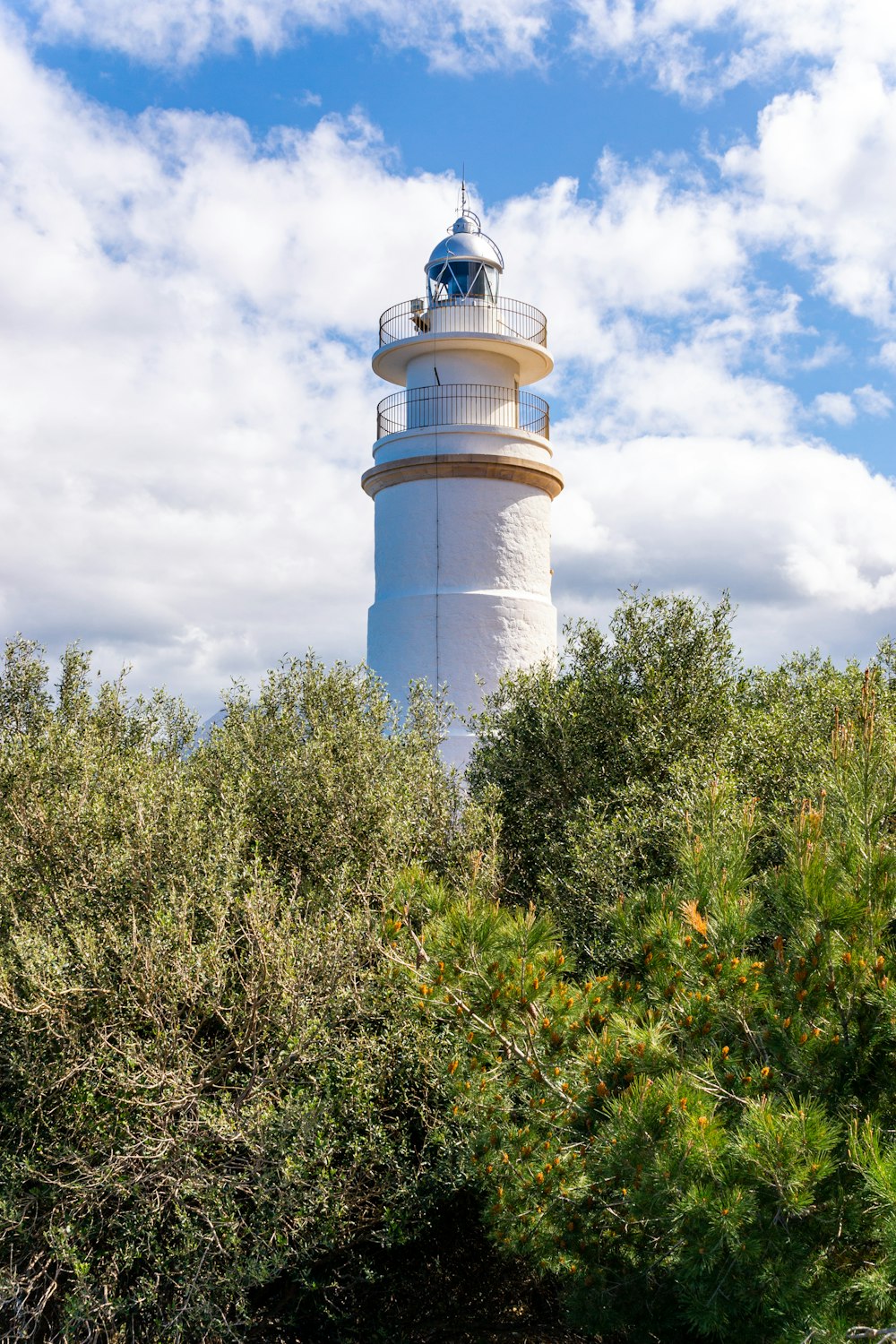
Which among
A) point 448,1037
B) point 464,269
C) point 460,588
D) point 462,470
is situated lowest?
point 448,1037

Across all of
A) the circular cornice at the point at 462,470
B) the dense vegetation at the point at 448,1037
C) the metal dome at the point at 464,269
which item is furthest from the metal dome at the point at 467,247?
the dense vegetation at the point at 448,1037

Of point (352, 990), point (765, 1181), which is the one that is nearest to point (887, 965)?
point (765, 1181)

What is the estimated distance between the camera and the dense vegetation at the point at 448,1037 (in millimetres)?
5438

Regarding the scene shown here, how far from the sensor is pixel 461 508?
2273 cm

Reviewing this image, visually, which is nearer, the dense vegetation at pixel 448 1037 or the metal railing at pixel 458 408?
the dense vegetation at pixel 448 1037

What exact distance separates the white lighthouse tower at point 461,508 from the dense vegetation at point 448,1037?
9052 millimetres

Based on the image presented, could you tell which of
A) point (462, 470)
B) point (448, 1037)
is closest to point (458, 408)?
point (462, 470)

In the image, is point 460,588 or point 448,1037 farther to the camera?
point 460,588

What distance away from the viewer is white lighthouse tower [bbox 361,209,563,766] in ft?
73.5

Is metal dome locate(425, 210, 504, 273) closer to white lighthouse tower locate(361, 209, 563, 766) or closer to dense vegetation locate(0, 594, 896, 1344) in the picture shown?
white lighthouse tower locate(361, 209, 563, 766)

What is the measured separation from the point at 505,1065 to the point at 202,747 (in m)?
8.40

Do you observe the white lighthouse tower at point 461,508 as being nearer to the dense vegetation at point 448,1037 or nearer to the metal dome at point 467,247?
the metal dome at point 467,247

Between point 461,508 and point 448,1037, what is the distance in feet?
51.3

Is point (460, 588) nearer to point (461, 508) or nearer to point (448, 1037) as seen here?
point (461, 508)
